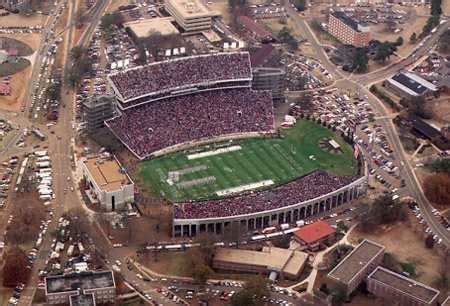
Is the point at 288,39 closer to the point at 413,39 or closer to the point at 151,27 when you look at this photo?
the point at 413,39

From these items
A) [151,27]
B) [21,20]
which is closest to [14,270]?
[151,27]

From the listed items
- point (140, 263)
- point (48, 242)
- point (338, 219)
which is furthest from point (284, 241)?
point (48, 242)

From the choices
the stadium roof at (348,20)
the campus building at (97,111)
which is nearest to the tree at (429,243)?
the campus building at (97,111)

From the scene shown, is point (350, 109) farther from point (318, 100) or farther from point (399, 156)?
point (399, 156)

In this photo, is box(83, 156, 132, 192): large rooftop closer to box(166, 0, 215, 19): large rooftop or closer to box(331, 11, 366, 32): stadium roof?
box(166, 0, 215, 19): large rooftop

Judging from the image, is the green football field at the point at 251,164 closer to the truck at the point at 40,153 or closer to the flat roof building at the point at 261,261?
the flat roof building at the point at 261,261

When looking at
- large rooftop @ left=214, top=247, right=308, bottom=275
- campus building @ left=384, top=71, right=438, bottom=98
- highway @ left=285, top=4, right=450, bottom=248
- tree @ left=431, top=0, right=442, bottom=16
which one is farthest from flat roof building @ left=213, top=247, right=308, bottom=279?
tree @ left=431, top=0, right=442, bottom=16
